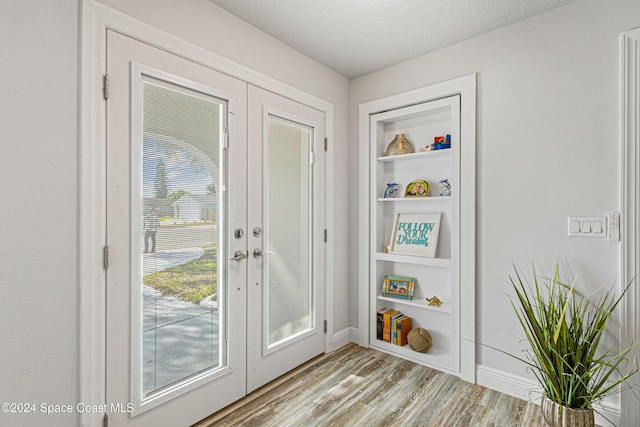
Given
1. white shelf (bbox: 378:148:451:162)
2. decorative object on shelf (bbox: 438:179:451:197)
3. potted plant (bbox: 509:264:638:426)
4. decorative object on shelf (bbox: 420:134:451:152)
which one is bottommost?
potted plant (bbox: 509:264:638:426)

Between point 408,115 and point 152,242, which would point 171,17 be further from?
point 408,115

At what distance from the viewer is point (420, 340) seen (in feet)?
8.41

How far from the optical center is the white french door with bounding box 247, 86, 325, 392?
2.16m

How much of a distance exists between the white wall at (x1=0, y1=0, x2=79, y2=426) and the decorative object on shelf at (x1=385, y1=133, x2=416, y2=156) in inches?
88.9

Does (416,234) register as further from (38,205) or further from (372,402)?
(38,205)

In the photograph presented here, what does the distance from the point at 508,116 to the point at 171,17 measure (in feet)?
7.22

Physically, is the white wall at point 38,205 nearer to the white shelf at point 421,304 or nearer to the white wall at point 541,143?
the white shelf at point 421,304

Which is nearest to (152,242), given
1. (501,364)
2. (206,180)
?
(206,180)

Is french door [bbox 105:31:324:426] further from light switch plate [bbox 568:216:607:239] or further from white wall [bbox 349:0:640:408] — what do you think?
light switch plate [bbox 568:216:607:239]

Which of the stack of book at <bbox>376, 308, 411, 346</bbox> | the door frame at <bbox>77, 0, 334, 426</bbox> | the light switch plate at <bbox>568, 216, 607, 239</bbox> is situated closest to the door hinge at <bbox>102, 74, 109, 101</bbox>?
the door frame at <bbox>77, 0, 334, 426</bbox>

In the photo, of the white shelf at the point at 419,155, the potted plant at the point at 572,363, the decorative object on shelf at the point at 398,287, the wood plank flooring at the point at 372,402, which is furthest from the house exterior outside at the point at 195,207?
the potted plant at the point at 572,363

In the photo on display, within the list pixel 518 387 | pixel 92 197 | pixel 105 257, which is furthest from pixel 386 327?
pixel 92 197

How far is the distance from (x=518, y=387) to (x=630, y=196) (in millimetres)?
1363

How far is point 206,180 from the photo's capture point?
189cm
